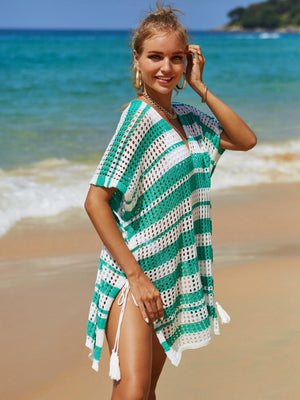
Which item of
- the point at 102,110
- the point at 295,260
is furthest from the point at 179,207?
the point at 102,110

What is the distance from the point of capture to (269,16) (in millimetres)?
130750

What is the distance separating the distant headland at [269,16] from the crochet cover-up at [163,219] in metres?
130

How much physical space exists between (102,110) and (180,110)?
14.7 meters

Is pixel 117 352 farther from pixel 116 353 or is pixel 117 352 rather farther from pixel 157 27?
pixel 157 27

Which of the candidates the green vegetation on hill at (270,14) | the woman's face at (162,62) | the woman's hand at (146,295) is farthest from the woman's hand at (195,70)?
the green vegetation on hill at (270,14)

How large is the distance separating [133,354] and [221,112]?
1.06 meters

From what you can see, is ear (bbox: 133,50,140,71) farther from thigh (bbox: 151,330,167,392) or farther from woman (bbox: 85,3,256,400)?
thigh (bbox: 151,330,167,392)

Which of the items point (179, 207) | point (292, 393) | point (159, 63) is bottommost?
point (292, 393)

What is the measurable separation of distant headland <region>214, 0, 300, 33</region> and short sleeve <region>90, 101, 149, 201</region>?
130 metres

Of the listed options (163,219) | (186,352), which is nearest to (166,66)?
(163,219)

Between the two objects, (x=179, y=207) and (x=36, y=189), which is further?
(x=36, y=189)

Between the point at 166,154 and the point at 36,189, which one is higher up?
→ the point at 166,154

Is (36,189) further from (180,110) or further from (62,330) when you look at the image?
(180,110)

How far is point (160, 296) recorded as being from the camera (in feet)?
7.57
